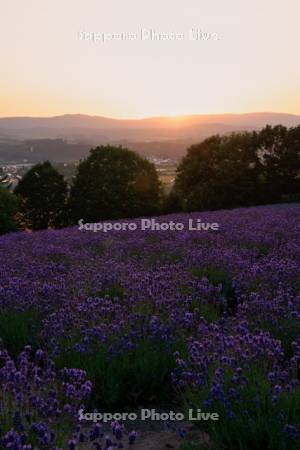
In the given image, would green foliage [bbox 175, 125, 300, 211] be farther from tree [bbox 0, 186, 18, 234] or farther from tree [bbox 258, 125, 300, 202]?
tree [bbox 0, 186, 18, 234]

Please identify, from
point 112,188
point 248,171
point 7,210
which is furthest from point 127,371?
point 248,171

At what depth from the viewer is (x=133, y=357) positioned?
14.3ft

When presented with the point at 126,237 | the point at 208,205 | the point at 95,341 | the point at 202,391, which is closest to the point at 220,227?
the point at 126,237

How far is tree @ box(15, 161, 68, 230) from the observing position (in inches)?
1233

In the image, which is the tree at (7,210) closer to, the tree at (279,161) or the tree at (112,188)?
the tree at (112,188)

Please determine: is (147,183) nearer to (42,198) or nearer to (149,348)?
(42,198)

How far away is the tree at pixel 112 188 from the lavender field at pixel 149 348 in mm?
23500

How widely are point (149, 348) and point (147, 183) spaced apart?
2813 centimetres

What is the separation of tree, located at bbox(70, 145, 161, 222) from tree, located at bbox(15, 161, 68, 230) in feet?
2.69

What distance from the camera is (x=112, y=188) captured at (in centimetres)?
3172

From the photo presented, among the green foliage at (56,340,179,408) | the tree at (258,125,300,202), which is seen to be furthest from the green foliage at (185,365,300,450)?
the tree at (258,125,300,202)

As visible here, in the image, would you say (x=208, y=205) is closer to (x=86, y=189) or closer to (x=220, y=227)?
(x=86, y=189)

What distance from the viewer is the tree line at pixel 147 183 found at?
31.5m

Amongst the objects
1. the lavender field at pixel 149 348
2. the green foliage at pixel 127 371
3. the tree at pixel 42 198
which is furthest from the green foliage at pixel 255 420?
the tree at pixel 42 198
